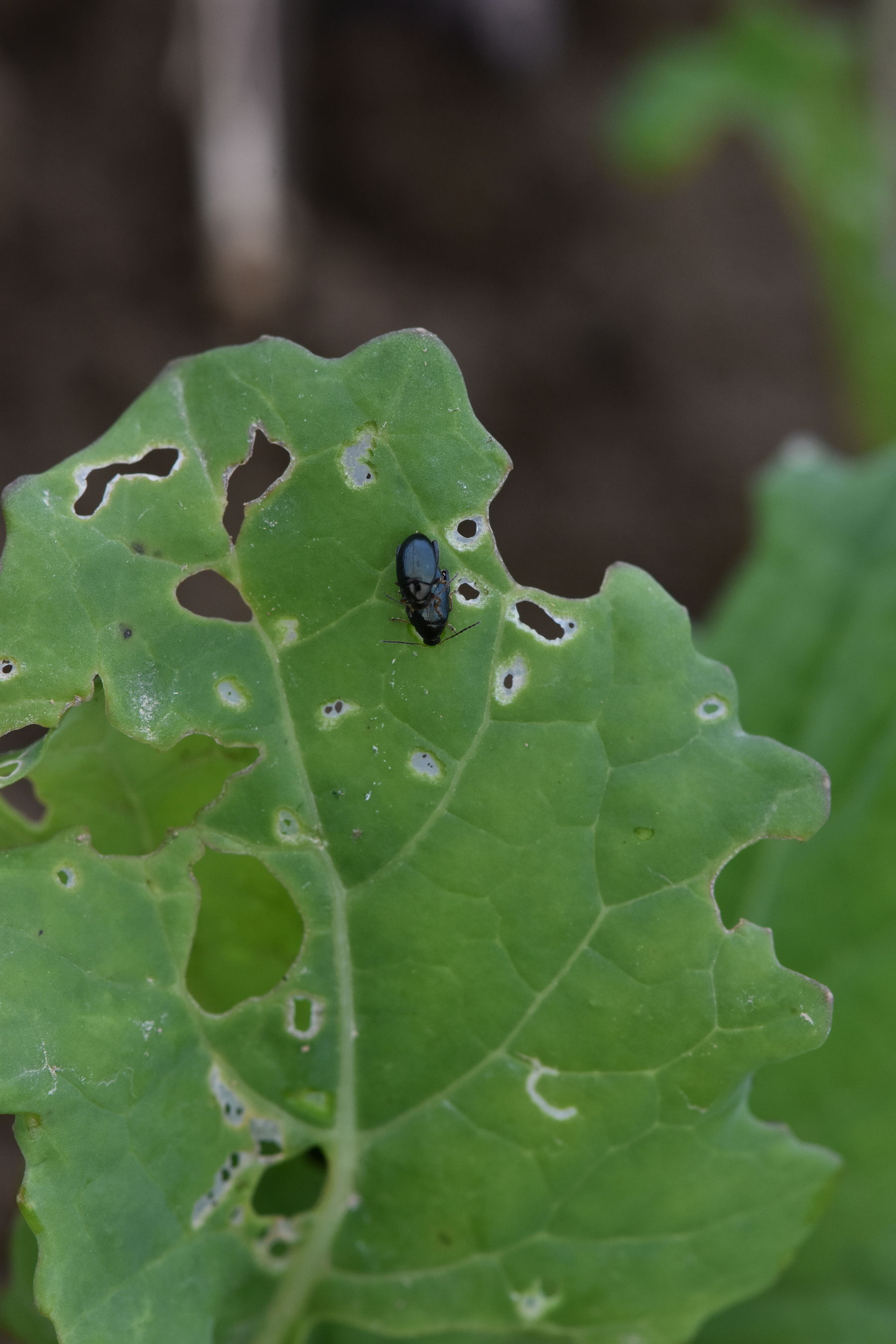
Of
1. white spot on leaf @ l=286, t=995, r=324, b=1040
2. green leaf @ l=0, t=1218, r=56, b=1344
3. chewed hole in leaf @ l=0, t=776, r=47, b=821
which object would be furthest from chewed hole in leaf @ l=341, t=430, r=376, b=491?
chewed hole in leaf @ l=0, t=776, r=47, b=821

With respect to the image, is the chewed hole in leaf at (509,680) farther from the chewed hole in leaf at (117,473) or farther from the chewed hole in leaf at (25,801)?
the chewed hole in leaf at (25,801)

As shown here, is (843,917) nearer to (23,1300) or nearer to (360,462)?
(360,462)

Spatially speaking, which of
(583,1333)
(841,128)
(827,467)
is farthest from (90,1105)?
(841,128)

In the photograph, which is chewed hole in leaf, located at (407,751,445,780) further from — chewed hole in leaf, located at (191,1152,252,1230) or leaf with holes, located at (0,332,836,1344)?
chewed hole in leaf, located at (191,1152,252,1230)

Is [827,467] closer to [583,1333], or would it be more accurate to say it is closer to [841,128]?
[583,1333]

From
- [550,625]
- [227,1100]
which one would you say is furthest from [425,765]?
[227,1100]
